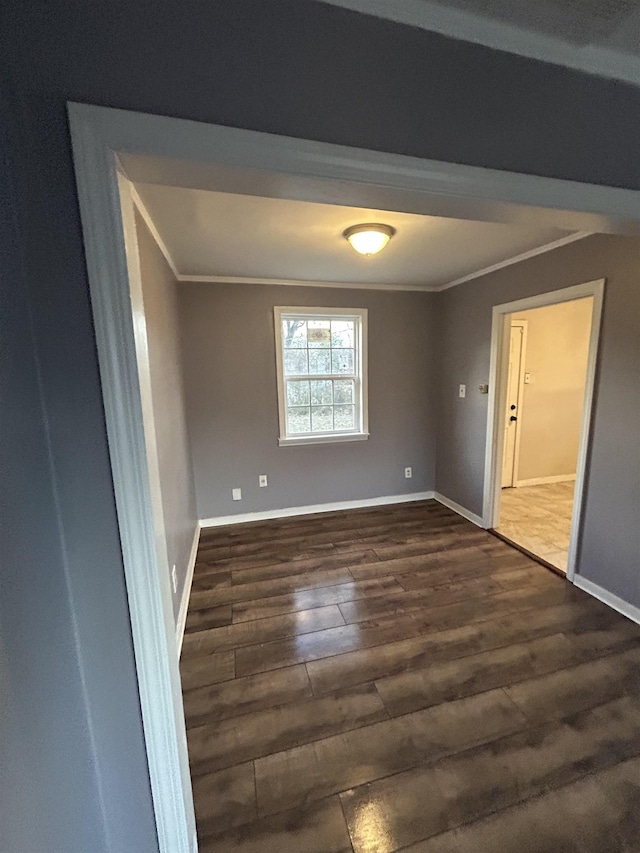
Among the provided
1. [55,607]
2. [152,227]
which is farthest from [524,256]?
[55,607]

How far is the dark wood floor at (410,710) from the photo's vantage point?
48.2 inches

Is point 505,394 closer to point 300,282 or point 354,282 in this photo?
point 354,282

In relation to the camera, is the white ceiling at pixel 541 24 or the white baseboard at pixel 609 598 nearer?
the white ceiling at pixel 541 24

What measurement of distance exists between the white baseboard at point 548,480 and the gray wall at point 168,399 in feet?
13.5

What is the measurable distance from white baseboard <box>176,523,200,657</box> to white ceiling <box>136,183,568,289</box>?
2.31 meters

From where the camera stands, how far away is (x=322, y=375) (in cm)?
378

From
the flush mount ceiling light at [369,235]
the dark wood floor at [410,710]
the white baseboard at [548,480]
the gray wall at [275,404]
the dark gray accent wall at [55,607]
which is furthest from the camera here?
the white baseboard at [548,480]

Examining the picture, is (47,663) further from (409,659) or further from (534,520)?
(534,520)

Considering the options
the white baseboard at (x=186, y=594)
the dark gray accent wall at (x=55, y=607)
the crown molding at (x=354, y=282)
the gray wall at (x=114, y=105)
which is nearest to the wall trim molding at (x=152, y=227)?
the crown molding at (x=354, y=282)

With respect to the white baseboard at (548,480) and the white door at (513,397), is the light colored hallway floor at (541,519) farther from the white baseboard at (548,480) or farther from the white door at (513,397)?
the white door at (513,397)

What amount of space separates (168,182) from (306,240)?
5.35ft

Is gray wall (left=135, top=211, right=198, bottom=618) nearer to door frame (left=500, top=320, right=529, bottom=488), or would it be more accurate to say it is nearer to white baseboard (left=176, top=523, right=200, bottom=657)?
white baseboard (left=176, top=523, right=200, bottom=657)

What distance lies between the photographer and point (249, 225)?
2.12 meters

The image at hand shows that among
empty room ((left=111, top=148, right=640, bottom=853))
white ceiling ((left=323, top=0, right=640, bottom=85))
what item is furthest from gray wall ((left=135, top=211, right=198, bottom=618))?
white ceiling ((left=323, top=0, right=640, bottom=85))
